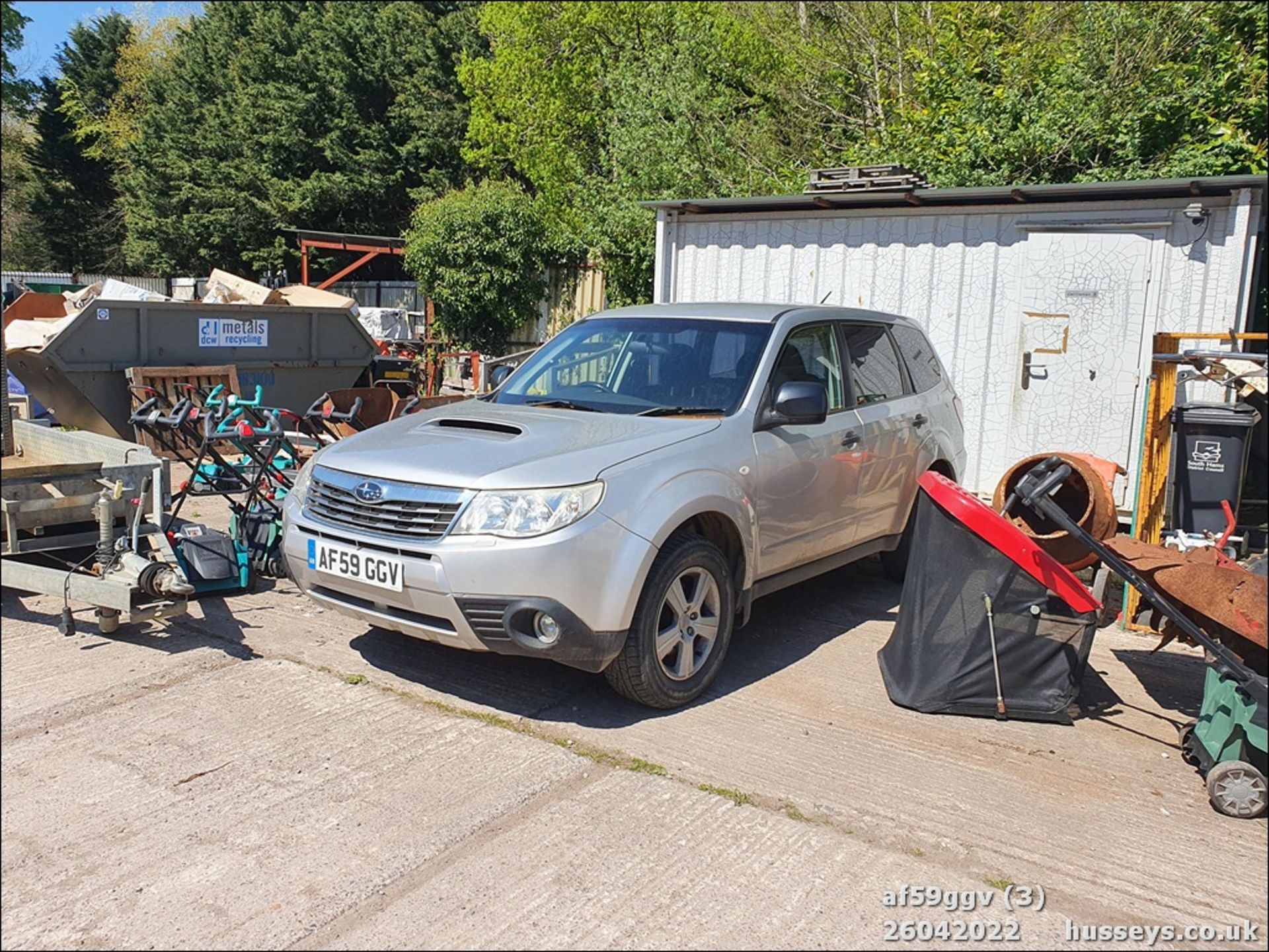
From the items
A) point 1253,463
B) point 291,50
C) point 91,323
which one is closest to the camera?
point 1253,463

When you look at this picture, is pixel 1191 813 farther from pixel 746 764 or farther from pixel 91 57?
pixel 91 57

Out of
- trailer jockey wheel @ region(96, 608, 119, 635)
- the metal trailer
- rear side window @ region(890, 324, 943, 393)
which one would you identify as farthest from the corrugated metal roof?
trailer jockey wheel @ region(96, 608, 119, 635)

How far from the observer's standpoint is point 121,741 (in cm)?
407

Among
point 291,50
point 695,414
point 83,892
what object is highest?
point 291,50

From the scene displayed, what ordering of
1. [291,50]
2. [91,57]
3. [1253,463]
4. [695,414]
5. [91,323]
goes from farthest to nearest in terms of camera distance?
[291,50] → [91,57] → [91,323] → [1253,463] → [695,414]

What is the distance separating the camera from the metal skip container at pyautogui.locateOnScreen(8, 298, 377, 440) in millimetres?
9953

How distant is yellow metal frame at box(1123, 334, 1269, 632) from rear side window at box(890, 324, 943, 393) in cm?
134

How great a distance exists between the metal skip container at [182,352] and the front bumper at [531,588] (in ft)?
23.8

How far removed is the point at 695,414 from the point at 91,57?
95.9 feet

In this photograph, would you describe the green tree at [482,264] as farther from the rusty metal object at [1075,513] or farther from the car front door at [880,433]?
the rusty metal object at [1075,513]

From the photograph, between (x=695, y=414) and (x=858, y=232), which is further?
(x=858, y=232)

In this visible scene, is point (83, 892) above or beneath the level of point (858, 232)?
beneath

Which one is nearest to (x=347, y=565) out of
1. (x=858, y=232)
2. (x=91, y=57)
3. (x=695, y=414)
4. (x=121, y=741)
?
(x=121, y=741)

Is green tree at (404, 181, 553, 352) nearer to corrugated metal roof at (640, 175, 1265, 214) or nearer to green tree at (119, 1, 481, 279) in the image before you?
corrugated metal roof at (640, 175, 1265, 214)
